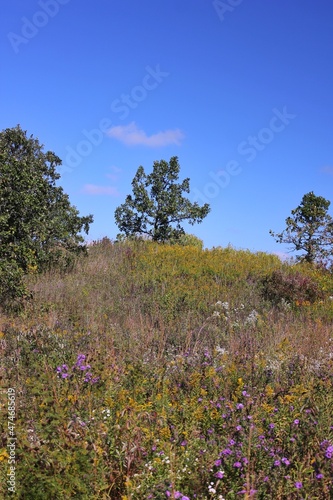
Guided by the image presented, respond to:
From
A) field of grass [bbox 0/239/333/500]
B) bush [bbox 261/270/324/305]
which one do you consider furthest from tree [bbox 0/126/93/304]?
bush [bbox 261/270/324/305]

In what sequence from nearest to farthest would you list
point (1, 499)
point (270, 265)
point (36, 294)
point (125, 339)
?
1. point (1, 499)
2. point (125, 339)
3. point (36, 294)
4. point (270, 265)

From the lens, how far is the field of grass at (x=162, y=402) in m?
3.19

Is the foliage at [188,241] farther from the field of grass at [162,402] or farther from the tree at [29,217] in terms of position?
the field of grass at [162,402]

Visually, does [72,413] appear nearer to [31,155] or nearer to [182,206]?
[31,155]

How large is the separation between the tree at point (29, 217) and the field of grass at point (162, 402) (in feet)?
3.29

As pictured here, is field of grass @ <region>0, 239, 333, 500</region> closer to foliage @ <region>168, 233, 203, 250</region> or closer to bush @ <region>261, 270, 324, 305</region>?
bush @ <region>261, 270, 324, 305</region>

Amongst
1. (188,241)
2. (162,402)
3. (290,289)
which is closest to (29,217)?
(290,289)

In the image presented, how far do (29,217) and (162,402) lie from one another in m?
8.41

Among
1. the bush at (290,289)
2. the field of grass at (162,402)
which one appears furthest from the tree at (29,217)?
the bush at (290,289)

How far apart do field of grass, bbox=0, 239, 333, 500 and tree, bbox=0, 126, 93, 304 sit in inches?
39.5

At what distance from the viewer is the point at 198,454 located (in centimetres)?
351

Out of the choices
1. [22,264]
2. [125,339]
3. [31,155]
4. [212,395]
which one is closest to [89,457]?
[212,395]

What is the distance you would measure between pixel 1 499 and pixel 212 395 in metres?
2.47

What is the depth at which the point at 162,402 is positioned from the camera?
450cm
